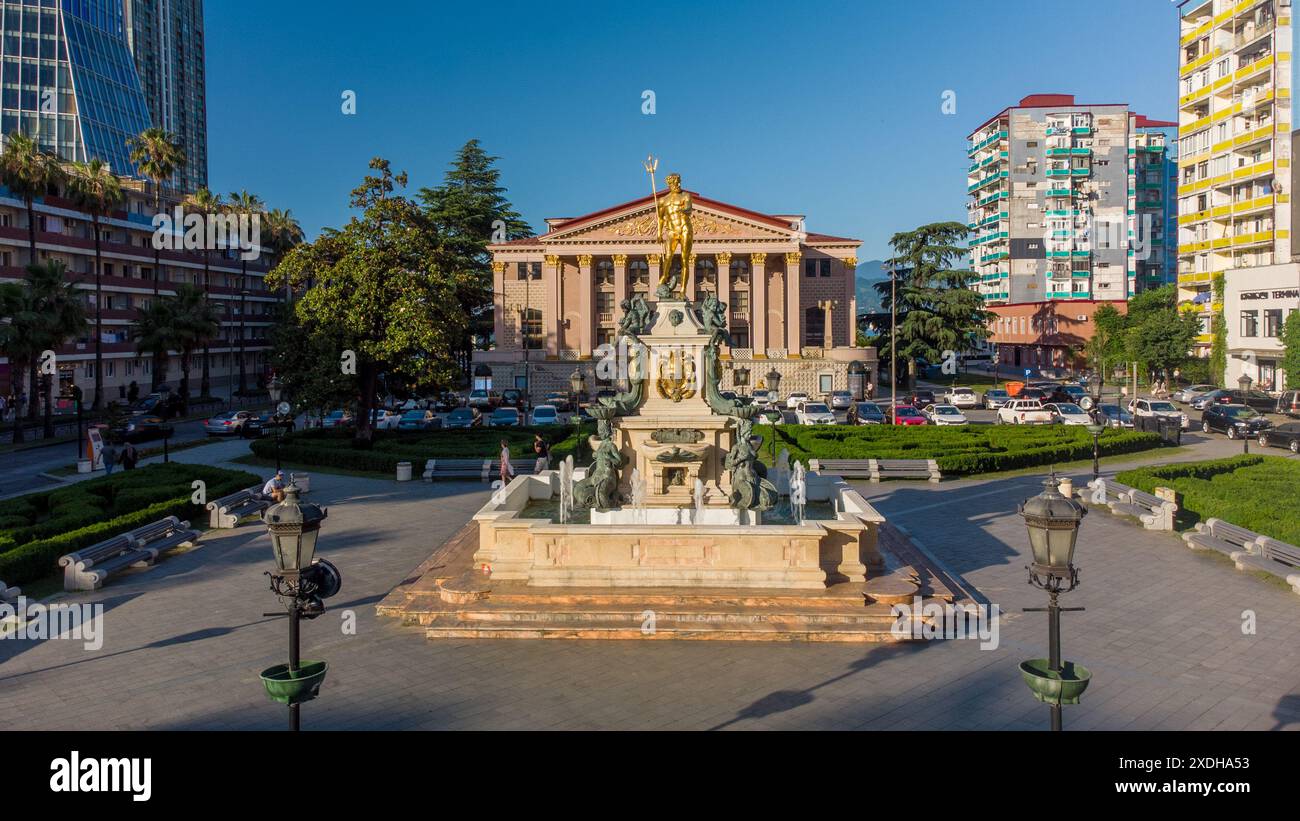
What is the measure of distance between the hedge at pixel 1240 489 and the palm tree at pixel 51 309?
45.2m

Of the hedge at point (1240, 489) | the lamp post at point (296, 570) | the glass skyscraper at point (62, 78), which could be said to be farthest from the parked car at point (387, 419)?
the glass skyscraper at point (62, 78)

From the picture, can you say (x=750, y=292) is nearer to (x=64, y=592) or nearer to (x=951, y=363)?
(x=951, y=363)

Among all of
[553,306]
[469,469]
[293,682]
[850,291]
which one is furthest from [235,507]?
[850,291]

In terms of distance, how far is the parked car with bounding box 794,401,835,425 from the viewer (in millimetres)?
46750

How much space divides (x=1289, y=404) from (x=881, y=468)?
3065cm

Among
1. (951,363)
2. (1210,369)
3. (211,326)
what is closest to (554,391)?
(211,326)

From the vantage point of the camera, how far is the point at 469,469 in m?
31.8

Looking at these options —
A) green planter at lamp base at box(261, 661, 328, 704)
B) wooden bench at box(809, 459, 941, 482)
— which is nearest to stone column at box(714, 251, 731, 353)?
wooden bench at box(809, 459, 941, 482)

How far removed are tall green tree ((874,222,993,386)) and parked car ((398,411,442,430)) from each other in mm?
45598

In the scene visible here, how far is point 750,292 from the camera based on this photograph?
77438 millimetres

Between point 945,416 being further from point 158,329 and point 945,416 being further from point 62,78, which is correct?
point 62,78

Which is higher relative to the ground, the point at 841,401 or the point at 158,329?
the point at 158,329

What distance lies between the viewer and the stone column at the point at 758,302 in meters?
74.7

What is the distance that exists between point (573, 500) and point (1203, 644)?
1176cm
